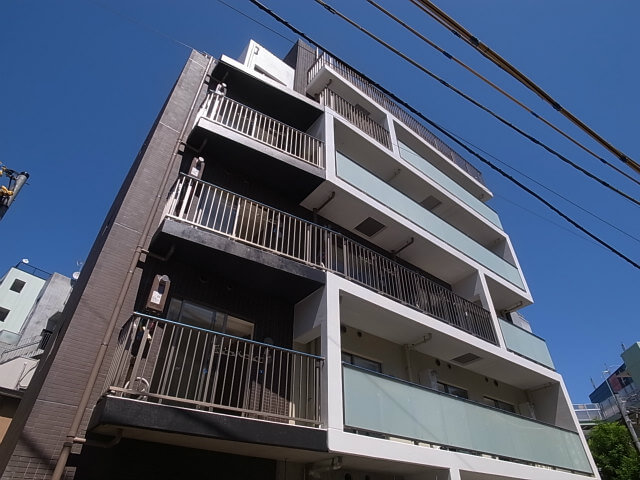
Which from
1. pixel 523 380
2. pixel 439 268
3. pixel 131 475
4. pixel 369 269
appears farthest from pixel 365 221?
pixel 131 475

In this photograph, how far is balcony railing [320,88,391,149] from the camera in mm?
12812

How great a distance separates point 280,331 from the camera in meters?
7.83

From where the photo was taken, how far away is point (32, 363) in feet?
40.4

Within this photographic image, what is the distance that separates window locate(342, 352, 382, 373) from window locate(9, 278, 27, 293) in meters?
41.5

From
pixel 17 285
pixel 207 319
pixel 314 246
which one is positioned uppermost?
pixel 17 285

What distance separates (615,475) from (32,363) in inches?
794

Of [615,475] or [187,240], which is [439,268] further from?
[615,475]

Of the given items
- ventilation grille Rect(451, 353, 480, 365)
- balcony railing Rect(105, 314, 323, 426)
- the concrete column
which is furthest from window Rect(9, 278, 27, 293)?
ventilation grille Rect(451, 353, 480, 365)

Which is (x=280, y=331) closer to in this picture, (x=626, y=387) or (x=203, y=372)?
(x=203, y=372)

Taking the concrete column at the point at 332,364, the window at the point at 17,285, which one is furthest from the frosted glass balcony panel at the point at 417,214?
the window at the point at 17,285

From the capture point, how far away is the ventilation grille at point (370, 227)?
10953 millimetres

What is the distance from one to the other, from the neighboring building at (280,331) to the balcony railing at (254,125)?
79 mm

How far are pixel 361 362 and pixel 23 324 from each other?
36.9 m

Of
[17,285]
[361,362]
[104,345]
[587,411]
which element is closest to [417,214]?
[361,362]
